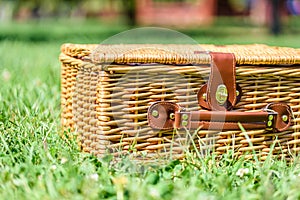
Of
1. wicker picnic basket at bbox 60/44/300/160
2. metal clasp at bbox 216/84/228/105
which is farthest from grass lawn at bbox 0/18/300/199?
metal clasp at bbox 216/84/228/105

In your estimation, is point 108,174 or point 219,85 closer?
point 108,174

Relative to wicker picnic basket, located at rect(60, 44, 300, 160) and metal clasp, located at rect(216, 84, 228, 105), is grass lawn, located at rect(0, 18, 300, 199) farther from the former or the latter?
metal clasp, located at rect(216, 84, 228, 105)

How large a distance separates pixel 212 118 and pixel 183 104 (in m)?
0.12

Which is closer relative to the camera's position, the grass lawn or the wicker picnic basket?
the grass lawn

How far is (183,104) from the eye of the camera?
210 centimetres

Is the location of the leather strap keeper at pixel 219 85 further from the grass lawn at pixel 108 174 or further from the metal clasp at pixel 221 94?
the grass lawn at pixel 108 174

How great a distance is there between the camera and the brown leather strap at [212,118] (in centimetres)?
207

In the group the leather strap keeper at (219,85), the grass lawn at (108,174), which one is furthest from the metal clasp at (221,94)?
the grass lawn at (108,174)

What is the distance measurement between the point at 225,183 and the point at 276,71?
58 cm

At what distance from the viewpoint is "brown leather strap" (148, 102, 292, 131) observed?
2.07 m

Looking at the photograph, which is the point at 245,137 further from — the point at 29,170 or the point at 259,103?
the point at 29,170

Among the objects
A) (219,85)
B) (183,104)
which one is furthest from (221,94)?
(183,104)

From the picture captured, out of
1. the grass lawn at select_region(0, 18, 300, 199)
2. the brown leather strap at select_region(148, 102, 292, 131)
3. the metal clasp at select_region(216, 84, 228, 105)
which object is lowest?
the grass lawn at select_region(0, 18, 300, 199)

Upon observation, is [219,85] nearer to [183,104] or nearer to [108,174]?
[183,104]
